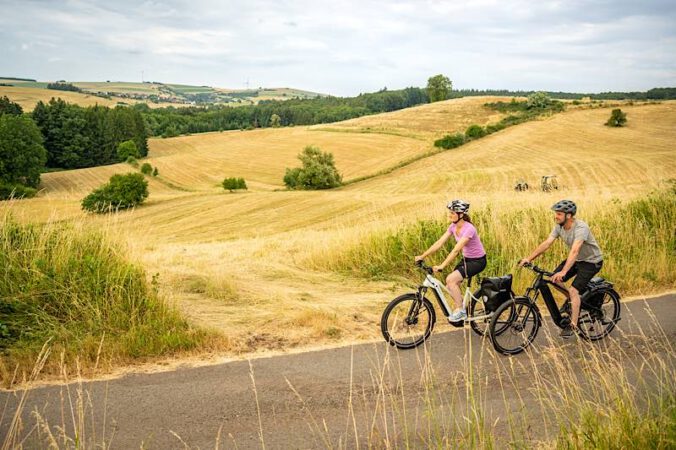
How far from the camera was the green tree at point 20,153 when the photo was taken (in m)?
62.4

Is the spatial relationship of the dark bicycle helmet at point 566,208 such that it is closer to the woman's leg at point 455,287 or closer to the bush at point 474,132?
the woman's leg at point 455,287

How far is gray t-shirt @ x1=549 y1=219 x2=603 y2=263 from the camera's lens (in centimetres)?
711

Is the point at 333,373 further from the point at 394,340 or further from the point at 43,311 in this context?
the point at 43,311

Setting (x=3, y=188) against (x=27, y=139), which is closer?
(x=3, y=188)

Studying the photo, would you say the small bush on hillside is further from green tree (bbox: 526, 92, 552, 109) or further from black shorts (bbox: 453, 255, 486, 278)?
black shorts (bbox: 453, 255, 486, 278)

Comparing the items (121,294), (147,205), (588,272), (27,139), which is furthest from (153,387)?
(27,139)

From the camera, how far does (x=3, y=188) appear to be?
57.4 m

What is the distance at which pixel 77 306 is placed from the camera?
693 centimetres

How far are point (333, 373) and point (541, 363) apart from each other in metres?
2.71

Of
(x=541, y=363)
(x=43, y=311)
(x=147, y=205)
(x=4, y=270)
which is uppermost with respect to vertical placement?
(x=4, y=270)

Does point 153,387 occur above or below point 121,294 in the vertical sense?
below

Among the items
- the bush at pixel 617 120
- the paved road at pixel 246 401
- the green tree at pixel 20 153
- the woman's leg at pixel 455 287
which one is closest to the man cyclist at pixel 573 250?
the woman's leg at pixel 455 287

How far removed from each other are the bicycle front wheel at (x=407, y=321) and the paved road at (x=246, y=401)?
0.22 m

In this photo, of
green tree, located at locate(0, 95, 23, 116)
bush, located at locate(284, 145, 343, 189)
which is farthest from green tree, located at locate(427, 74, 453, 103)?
green tree, located at locate(0, 95, 23, 116)
